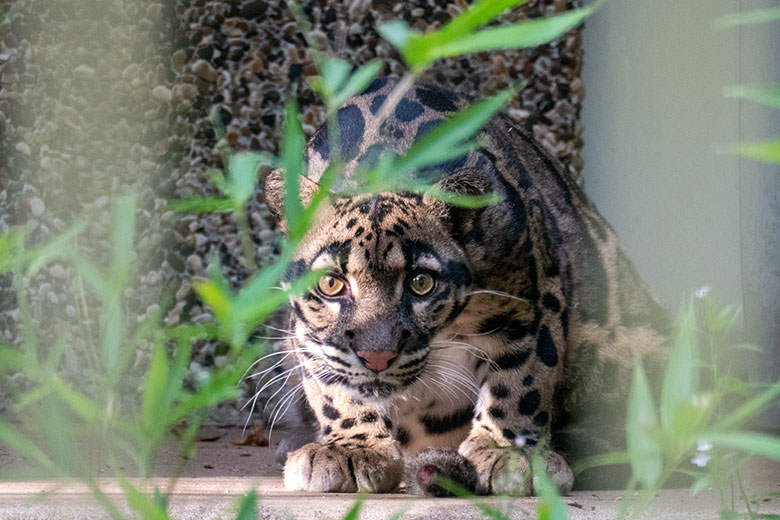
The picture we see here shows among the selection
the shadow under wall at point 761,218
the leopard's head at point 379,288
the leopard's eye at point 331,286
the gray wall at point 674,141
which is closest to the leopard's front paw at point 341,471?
the leopard's head at point 379,288

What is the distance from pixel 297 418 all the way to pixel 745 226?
118cm

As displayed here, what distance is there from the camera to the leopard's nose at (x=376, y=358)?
1.83 meters

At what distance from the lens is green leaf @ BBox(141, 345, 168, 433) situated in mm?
631

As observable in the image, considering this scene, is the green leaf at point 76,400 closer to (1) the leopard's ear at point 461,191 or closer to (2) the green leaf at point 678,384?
(2) the green leaf at point 678,384

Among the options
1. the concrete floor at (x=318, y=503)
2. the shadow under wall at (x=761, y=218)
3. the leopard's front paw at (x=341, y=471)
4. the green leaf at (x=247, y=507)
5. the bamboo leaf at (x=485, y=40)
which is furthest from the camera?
the shadow under wall at (x=761, y=218)

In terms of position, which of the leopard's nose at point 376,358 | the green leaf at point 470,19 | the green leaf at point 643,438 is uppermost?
the green leaf at point 470,19

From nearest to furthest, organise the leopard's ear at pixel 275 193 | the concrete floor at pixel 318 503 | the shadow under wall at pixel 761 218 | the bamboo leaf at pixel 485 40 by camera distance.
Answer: the bamboo leaf at pixel 485 40, the concrete floor at pixel 318 503, the leopard's ear at pixel 275 193, the shadow under wall at pixel 761 218

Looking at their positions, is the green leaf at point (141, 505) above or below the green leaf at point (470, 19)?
below

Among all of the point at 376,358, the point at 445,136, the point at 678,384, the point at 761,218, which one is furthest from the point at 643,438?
the point at 761,218

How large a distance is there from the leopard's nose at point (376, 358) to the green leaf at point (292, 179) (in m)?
1.19

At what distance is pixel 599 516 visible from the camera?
159 centimetres

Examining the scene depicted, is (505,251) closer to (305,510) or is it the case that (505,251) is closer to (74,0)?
(305,510)

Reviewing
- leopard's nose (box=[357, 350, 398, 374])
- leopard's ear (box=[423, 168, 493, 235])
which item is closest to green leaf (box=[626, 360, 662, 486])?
leopard's ear (box=[423, 168, 493, 235])

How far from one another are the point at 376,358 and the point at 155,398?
1.21m
